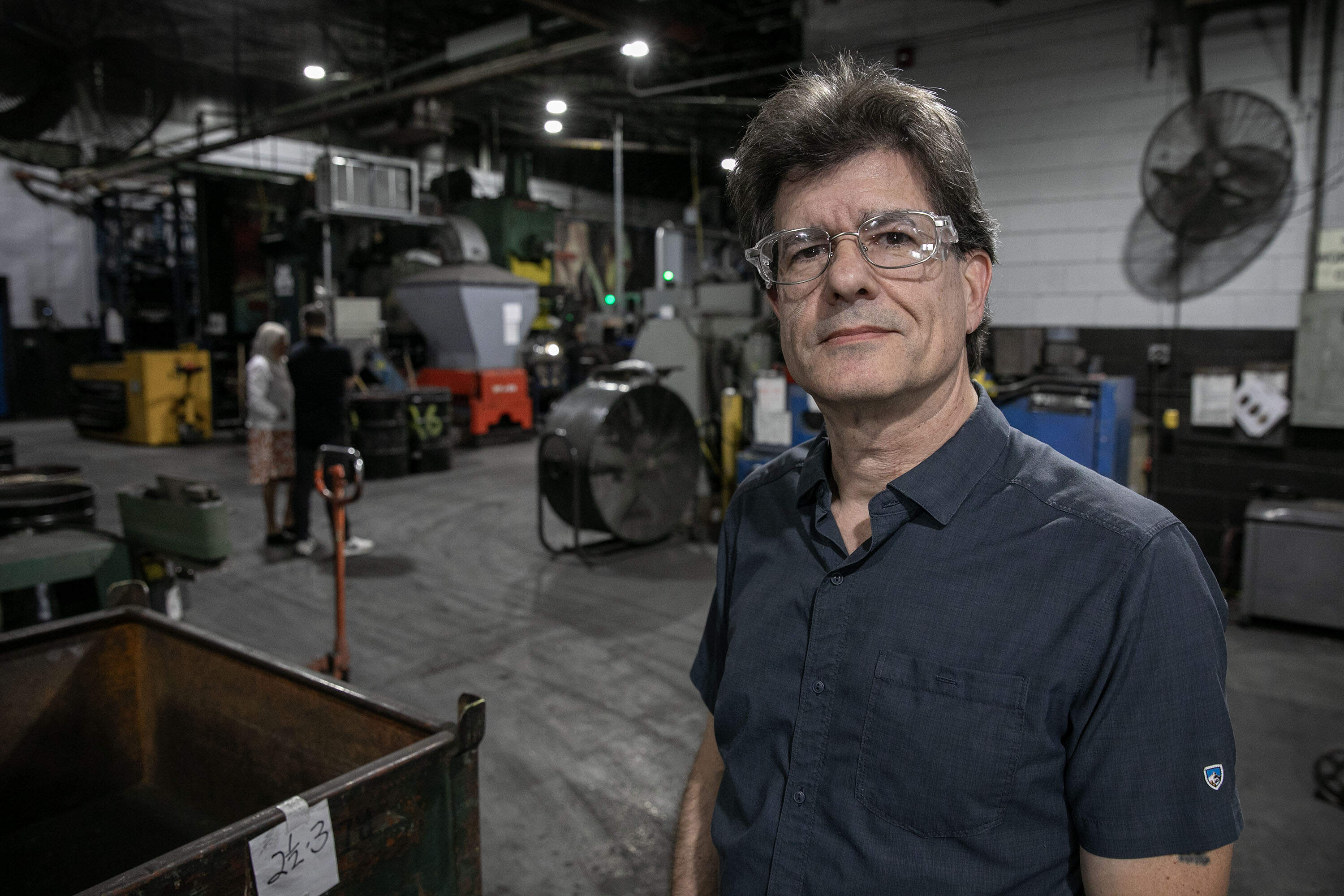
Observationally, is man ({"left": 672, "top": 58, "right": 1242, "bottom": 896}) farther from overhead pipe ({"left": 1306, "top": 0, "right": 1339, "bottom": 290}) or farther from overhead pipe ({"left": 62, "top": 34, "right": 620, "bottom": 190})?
overhead pipe ({"left": 62, "top": 34, "right": 620, "bottom": 190})

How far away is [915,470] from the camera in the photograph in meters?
1.14

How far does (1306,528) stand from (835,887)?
4790mm

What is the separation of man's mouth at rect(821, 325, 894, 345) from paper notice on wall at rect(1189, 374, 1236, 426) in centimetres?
541

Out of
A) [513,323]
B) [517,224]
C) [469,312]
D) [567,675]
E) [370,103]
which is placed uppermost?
[370,103]

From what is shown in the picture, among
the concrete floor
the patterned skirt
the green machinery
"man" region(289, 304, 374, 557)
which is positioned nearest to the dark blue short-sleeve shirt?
the concrete floor

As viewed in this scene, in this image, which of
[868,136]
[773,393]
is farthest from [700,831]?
[773,393]

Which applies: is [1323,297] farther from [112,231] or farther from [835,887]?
[112,231]

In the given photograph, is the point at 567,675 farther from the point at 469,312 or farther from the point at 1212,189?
the point at 469,312

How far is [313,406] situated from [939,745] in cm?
596

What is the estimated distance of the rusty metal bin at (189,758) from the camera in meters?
1.59

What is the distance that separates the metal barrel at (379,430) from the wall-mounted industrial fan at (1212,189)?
7.08 meters

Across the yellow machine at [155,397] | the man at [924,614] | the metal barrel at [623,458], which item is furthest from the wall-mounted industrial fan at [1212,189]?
Answer: the yellow machine at [155,397]

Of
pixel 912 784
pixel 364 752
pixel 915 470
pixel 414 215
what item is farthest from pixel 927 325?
pixel 414 215

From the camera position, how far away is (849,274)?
3.83ft
